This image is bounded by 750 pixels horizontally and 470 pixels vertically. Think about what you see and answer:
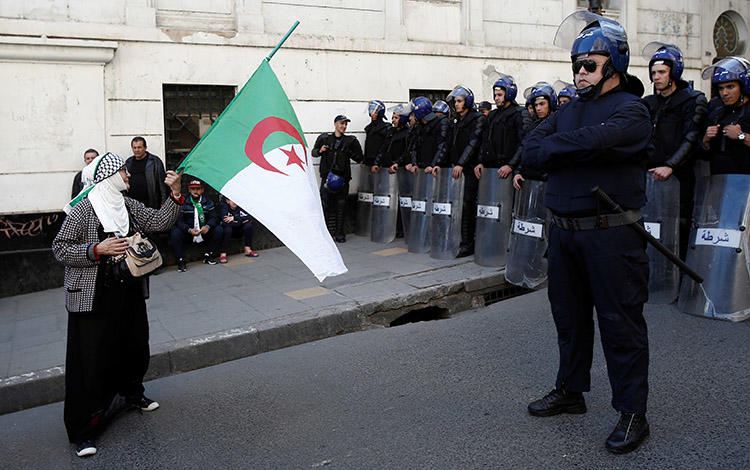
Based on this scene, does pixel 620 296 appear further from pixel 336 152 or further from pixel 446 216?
pixel 336 152

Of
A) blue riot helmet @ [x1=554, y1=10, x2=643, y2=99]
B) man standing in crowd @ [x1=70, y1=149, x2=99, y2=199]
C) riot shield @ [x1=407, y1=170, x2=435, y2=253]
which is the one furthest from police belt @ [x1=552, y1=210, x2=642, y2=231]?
man standing in crowd @ [x1=70, y1=149, x2=99, y2=199]

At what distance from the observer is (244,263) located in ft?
29.2

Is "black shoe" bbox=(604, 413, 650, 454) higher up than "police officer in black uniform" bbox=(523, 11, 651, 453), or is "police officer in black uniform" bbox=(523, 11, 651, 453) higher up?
"police officer in black uniform" bbox=(523, 11, 651, 453)

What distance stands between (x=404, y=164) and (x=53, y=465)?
6.81 meters

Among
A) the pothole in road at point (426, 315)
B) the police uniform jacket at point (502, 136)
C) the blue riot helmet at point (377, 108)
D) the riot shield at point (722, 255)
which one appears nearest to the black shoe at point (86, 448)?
the pothole in road at point (426, 315)

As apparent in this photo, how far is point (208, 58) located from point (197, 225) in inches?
97.2

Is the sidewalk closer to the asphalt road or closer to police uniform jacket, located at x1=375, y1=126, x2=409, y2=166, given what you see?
the asphalt road

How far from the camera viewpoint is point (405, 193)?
9.30 meters

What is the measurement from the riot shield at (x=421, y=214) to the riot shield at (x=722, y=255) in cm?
349

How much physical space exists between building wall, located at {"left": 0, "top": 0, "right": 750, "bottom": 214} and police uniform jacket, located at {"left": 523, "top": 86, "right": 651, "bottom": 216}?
6.80 m

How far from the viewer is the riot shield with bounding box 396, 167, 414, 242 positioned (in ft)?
30.2

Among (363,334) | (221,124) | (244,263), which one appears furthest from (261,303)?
(221,124)

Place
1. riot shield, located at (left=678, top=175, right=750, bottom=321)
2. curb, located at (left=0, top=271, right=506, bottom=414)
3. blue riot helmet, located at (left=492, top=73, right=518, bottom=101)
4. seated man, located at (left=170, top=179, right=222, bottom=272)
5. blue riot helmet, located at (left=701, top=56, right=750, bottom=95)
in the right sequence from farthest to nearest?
seated man, located at (left=170, top=179, right=222, bottom=272) → blue riot helmet, located at (left=492, top=73, right=518, bottom=101) → blue riot helmet, located at (left=701, top=56, right=750, bottom=95) → riot shield, located at (left=678, top=175, right=750, bottom=321) → curb, located at (left=0, top=271, right=506, bottom=414)

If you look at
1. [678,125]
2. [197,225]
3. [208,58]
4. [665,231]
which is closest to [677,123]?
[678,125]
